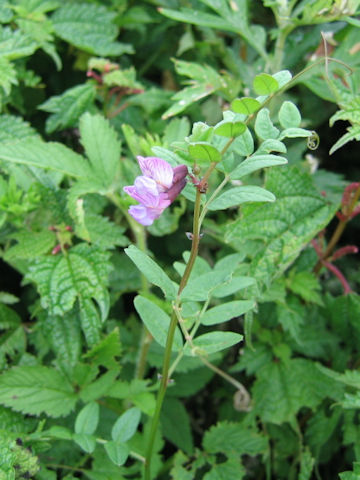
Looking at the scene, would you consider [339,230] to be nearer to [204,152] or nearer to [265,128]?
[265,128]

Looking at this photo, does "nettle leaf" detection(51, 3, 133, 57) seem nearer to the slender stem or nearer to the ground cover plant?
the ground cover plant

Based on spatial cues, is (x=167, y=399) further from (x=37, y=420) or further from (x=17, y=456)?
(x=17, y=456)

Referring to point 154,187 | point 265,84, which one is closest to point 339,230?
point 265,84

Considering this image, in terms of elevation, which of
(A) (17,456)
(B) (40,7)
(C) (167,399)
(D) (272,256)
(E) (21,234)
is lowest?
(C) (167,399)

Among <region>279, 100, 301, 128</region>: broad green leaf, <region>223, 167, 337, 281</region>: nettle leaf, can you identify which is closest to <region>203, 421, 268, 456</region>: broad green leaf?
<region>223, 167, 337, 281</region>: nettle leaf

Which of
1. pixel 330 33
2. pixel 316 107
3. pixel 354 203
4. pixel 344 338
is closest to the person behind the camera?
pixel 354 203

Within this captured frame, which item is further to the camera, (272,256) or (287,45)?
(287,45)

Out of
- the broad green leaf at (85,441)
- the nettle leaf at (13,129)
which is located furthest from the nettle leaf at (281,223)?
the nettle leaf at (13,129)

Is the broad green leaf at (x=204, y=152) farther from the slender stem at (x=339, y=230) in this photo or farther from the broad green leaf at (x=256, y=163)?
the slender stem at (x=339, y=230)

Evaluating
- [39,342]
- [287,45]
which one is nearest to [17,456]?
[39,342]
